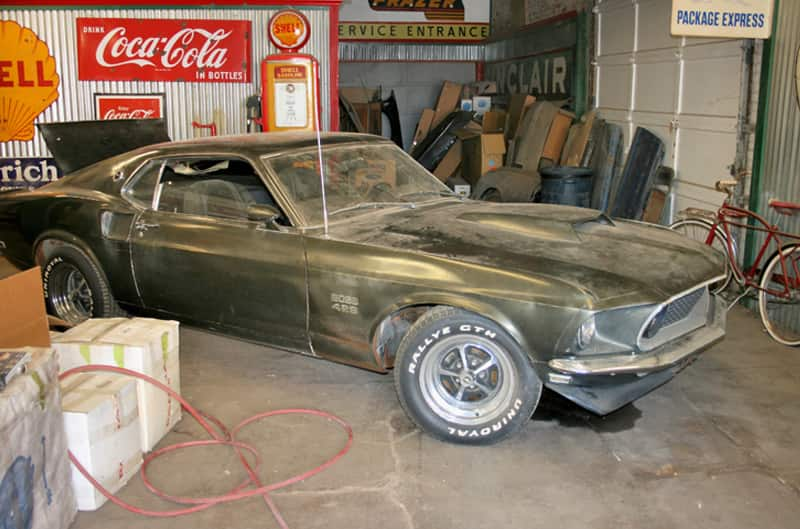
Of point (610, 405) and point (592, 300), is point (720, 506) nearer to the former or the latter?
point (610, 405)

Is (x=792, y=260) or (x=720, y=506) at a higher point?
(x=792, y=260)

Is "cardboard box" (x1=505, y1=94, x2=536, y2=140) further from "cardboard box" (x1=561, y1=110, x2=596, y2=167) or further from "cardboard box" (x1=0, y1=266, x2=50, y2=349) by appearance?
"cardboard box" (x1=0, y1=266, x2=50, y2=349)

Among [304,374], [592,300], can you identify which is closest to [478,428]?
[592,300]

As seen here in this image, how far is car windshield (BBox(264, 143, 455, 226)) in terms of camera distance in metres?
4.84

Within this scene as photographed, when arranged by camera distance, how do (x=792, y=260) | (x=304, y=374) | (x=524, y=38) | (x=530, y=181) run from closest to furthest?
(x=304, y=374) < (x=792, y=260) < (x=530, y=181) < (x=524, y=38)

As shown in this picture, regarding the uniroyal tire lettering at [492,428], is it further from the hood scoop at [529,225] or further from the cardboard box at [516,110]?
the cardboard box at [516,110]

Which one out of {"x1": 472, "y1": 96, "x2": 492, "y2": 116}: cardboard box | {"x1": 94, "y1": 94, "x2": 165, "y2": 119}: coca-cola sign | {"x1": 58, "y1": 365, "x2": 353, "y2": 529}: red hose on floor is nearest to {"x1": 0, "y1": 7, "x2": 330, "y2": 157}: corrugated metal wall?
{"x1": 94, "y1": 94, "x2": 165, "y2": 119}: coca-cola sign

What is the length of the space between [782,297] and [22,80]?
27.2ft

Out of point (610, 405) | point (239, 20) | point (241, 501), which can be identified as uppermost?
point (239, 20)

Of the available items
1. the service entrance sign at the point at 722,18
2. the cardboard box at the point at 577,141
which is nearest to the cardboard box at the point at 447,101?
the cardboard box at the point at 577,141

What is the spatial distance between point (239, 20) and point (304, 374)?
5.26 meters

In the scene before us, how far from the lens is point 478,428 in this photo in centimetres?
413

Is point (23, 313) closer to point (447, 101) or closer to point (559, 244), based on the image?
point (559, 244)

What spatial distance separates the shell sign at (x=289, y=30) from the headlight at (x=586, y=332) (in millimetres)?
6264
